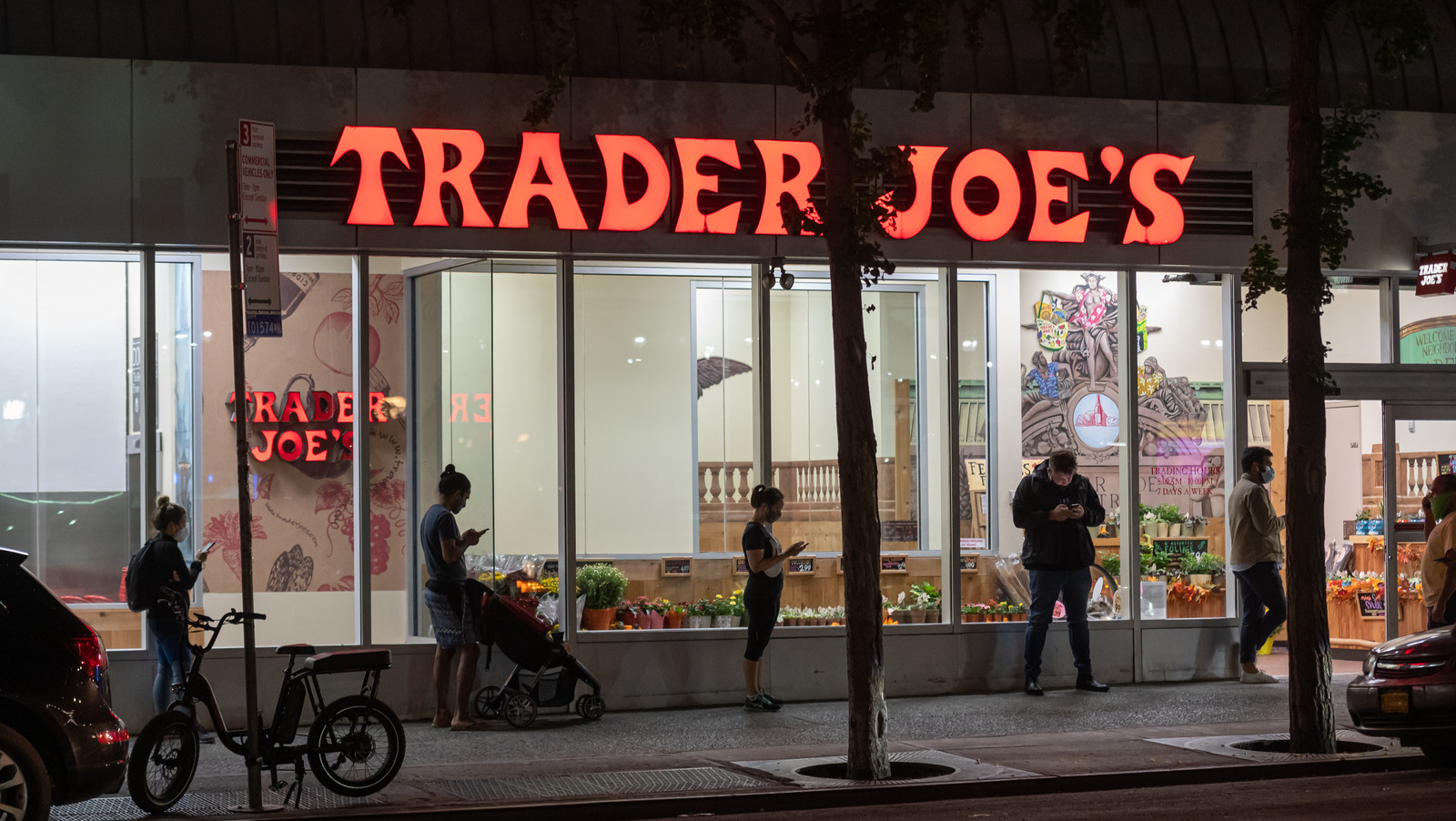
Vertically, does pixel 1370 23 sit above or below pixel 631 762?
above

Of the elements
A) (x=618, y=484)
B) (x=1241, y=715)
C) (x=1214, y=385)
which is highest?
(x=1214, y=385)

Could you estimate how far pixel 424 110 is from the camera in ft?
39.9

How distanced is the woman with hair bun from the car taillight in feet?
13.2

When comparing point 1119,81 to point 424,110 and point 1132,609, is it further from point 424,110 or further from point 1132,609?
point 424,110

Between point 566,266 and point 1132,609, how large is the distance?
6208 millimetres

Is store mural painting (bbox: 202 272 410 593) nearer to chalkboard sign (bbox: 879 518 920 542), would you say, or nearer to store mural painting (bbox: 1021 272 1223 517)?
chalkboard sign (bbox: 879 518 920 542)

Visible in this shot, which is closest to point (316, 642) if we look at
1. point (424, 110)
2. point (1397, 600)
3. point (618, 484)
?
point (618, 484)

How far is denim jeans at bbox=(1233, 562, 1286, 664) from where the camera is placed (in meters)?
13.3

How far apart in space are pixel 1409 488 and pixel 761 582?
726 cm

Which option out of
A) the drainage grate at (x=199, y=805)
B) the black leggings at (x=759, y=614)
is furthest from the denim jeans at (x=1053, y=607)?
the drainage grate at (x=199, y=805)

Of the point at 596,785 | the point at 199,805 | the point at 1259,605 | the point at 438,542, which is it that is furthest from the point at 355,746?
the point at 1259,605

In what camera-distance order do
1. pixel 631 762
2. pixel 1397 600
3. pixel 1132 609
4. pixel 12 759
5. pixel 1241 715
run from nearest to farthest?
1. pixel 12 759
2. pixel 631 762
3. pixel 1241 715
4. pixel 1132 609
5. pixel 1397 600

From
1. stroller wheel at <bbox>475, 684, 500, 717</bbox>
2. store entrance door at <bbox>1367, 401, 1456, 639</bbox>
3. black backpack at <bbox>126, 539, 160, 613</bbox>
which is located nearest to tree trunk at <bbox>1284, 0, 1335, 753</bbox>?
store entrance door at <bbox>1367, 401, 1456, 639</bbox>

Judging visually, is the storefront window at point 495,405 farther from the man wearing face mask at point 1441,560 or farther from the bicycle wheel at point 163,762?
the man wearing face mask at point 1441,560
